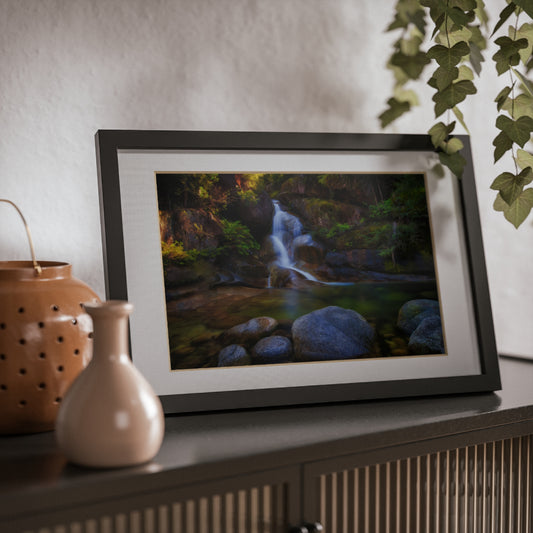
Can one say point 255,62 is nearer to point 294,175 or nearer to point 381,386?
point 294,175

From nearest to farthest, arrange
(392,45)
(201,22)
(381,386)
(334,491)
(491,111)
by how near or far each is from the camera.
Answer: (334,491) → (381,386) → (201,22) → (392,45) → (491,111)

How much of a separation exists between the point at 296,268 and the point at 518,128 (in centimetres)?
41

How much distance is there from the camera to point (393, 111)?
1241 mm

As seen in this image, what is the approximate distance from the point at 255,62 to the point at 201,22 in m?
0.12

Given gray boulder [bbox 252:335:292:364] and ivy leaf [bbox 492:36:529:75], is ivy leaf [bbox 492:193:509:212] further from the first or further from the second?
gray boulder [bbox 252:335:292:364]

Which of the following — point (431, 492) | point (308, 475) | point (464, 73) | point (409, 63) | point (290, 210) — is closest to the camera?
point (308, 475)

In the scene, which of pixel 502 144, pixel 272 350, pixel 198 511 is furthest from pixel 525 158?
pixel 198 511

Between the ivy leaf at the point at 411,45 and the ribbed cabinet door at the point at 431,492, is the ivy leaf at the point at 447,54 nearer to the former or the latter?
the ivy leaf at the point at 411,45

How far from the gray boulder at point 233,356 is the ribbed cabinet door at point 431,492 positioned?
0.65 feet

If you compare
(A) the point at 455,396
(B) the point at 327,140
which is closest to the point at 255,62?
(B) the point at 327,140

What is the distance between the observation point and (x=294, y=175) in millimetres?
948

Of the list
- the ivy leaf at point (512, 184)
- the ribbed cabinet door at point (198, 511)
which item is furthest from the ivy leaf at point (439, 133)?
the ribbed cabinet door at point (198, 511)

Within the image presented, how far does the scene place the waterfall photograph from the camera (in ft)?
2.86

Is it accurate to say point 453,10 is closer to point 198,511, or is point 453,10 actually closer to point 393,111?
point 393,111
